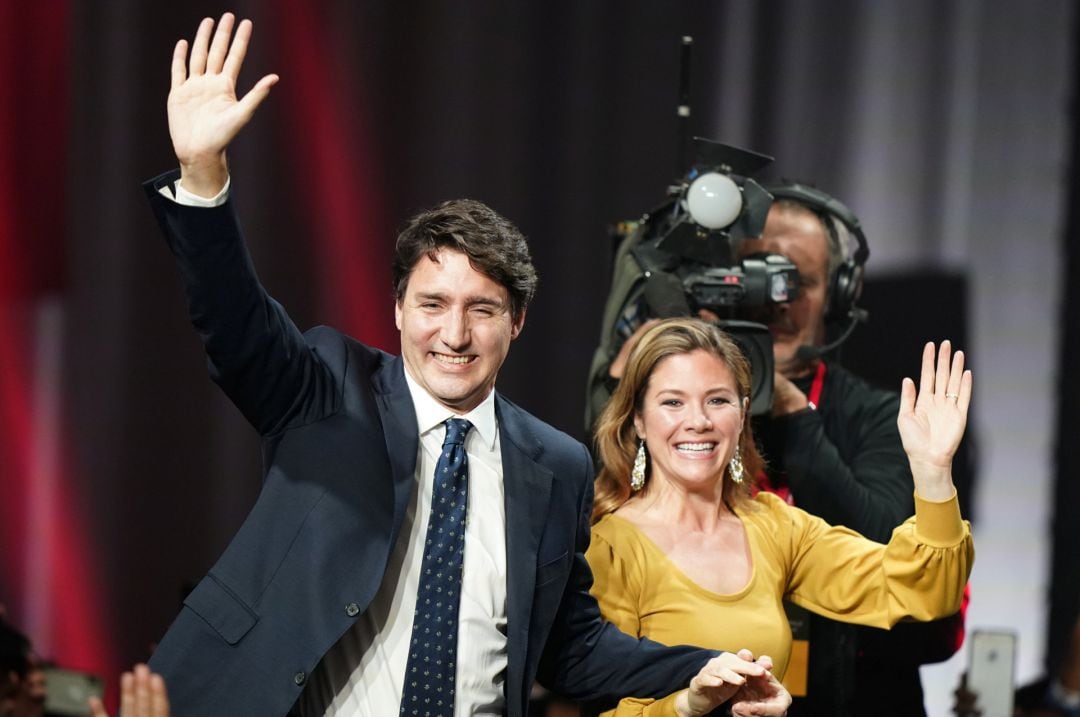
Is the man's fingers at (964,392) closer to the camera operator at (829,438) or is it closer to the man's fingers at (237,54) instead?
the camera operator at (829,438)

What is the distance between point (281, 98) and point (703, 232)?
165 cm

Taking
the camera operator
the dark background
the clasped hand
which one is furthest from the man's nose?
the dark background

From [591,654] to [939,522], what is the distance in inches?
24.6

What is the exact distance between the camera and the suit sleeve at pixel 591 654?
2.12 meters

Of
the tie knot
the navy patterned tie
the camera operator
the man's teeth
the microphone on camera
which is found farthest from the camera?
the microphone on camera

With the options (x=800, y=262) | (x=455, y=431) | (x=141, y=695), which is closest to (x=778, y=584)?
(x=455, y=431)

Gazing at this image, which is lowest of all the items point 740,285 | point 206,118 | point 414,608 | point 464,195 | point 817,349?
point 414,608

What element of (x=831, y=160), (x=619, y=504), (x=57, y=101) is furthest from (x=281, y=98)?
(x=619, y=504)

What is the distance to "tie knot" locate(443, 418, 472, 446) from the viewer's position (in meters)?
2.01

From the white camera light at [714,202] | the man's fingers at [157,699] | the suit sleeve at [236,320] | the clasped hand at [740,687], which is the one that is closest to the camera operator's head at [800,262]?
the white camera light at [714,202]

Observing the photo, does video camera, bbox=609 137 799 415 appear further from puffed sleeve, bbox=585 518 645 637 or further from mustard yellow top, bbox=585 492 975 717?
puffed sleeve, bbox=585 518 645 637

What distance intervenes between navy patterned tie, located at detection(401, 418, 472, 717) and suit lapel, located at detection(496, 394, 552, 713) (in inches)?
3.0

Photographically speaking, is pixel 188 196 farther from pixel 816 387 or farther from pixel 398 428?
pixel 816 387

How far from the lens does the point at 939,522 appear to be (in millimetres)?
2303
